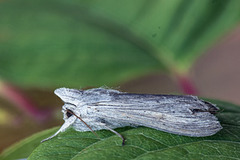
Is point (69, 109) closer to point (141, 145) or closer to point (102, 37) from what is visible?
point (141, 145)

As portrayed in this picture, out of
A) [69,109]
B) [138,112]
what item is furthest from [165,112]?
[69,109]

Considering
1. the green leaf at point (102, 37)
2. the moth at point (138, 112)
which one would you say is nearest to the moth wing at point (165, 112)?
the moth at point (138, 112)

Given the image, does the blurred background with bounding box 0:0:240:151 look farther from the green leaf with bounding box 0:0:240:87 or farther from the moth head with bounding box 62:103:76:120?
the moth head with bounding box 62:103:76:120

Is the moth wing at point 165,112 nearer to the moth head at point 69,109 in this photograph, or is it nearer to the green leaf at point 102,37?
the moth head at point 69,109

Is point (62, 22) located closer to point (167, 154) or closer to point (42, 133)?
point (42, 133)

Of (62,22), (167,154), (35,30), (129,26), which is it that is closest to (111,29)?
(129,26)
